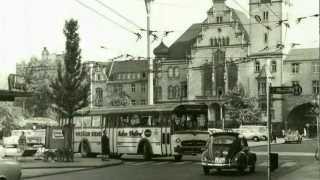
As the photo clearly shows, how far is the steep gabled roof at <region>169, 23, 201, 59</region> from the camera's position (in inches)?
4380

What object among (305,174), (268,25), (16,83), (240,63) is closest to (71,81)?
(305,174)

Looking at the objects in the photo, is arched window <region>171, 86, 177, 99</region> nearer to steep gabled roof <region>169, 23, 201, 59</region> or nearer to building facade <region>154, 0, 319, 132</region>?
building facade <region>154, 0, 319, 132</region>

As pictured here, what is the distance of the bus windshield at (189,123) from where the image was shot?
30.2 meters

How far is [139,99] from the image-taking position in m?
122

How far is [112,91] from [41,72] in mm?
12570

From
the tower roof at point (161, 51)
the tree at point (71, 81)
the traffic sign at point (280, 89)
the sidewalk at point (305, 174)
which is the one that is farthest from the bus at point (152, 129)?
the tower roof at point (161, 51)

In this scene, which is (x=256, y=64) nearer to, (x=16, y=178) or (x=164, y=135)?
(x=164, y=135)

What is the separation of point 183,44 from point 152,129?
83.6 m

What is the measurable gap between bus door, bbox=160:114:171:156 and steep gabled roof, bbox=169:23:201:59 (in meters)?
79.5

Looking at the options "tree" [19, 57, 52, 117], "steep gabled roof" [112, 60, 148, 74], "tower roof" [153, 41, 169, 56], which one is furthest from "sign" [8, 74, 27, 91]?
"steep gabled roof" [112, 60, 148, 74]

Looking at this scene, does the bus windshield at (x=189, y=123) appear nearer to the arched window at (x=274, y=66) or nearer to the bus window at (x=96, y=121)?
the bus window at (x=96, y=121)

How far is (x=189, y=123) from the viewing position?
30375mm

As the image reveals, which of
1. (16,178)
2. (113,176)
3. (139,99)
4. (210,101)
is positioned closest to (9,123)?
Answer: (210,101)

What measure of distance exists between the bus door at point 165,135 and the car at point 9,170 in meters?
15.5
